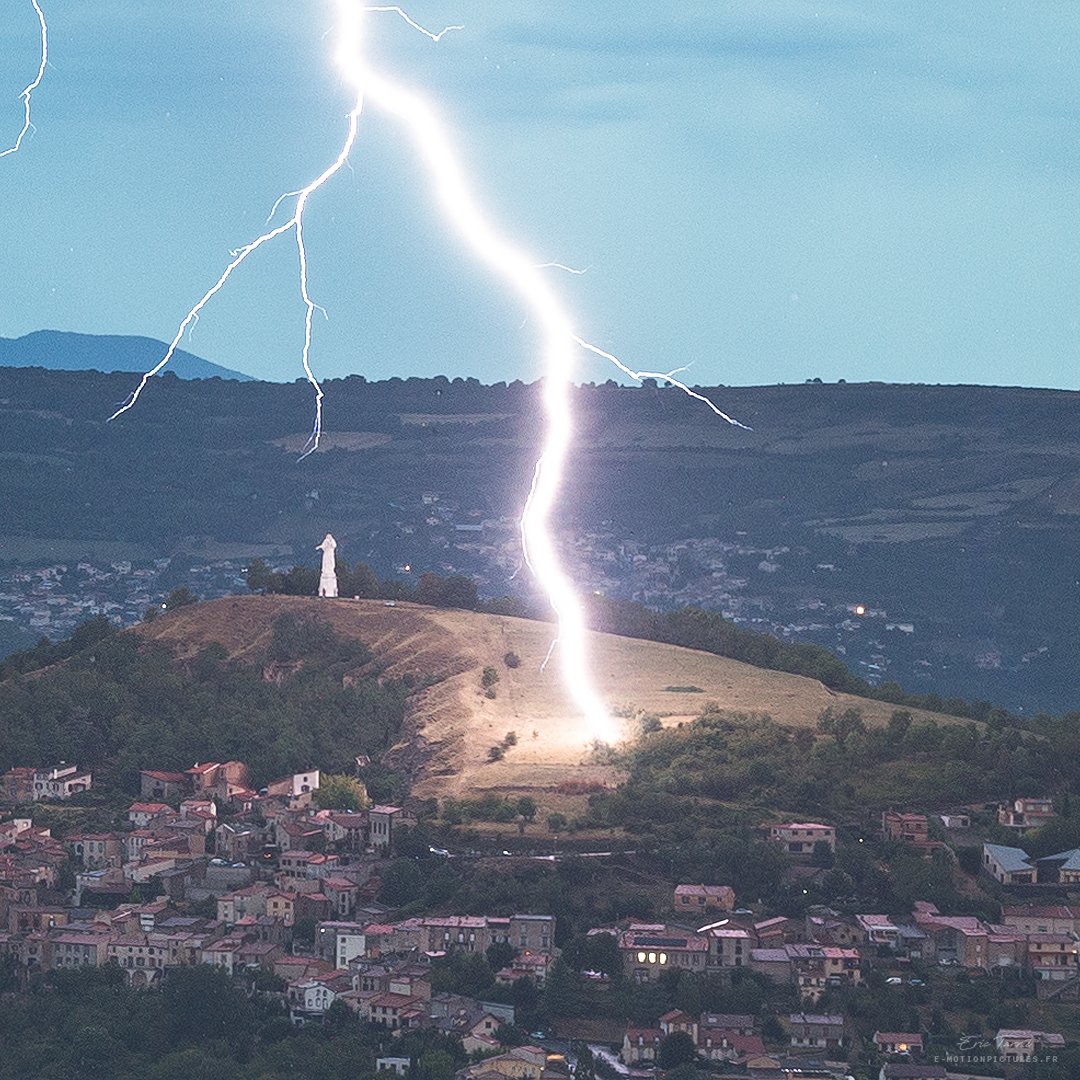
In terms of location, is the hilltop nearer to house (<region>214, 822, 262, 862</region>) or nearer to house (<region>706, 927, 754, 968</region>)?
house (<region>214, 822, 262, 862</region>)

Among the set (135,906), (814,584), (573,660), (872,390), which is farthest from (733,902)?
(872,390)

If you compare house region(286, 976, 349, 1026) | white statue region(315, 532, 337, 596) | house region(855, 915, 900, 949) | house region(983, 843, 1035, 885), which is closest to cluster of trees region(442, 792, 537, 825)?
house region(855, 915, 900, 949)

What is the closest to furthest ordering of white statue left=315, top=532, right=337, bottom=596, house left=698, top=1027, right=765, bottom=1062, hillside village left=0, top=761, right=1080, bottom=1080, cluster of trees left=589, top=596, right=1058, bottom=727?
house left=698, top=1027, right=765, bottom=1062 → hillside village left=0, top=761, right=1080, bottom=1080 → cluster of trees left=589, top=596, right=1058, bottom=727 → white statue left=315, top=532, right=337, bottom=596

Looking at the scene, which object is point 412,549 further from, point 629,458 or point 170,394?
point 170,394

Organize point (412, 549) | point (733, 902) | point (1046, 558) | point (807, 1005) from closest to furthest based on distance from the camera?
point (807, 1005) < point (733, 902) < point (1046, 558) < point (412, 549)

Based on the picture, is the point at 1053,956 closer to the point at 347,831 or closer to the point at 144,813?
the point at 347,831

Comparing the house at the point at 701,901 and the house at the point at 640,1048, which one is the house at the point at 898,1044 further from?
the house at the point at 701,901

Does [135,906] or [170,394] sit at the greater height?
[170,394]
